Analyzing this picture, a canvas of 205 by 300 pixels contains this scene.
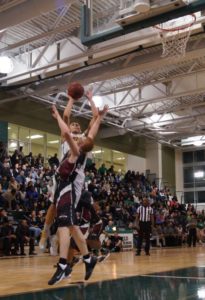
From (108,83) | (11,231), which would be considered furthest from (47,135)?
(11,231)

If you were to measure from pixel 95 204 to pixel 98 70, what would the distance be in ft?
24.9

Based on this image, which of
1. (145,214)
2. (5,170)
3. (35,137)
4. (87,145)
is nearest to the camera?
(87,145)

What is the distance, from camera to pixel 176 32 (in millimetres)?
9773

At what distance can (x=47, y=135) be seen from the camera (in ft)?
76.0

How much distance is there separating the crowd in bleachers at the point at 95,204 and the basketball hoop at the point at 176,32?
413 centimetres

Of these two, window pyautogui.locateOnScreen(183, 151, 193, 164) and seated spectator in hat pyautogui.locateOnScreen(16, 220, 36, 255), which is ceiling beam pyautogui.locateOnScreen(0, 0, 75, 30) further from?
window pyautogui.locateOnScreen(183, 151, 193, 164)

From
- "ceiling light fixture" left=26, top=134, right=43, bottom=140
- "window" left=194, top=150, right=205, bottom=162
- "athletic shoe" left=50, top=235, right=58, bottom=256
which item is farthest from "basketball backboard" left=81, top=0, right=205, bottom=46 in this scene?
"window" left=194, top=150, right=205, bottom=162

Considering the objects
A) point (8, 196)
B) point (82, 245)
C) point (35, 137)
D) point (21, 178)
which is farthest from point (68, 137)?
point (35, 137)

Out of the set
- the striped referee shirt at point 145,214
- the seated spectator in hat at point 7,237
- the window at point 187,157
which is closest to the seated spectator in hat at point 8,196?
the seated spectator in hat at point 7,237

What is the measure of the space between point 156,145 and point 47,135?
911 centimetres

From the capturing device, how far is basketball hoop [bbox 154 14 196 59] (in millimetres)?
9266

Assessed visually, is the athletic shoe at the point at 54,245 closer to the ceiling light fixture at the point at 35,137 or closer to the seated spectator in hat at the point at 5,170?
the seated spectator in hat at the point at 5,170

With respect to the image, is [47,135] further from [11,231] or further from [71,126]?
[71,126]

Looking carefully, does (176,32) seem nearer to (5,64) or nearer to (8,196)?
(5,64)
